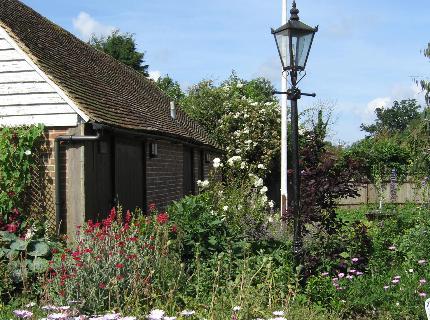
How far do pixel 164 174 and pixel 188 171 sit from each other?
2.99 m

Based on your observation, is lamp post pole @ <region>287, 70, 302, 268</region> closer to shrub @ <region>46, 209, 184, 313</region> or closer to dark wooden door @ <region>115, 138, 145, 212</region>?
shrub @ <region>46, 209, 184, 313</region>

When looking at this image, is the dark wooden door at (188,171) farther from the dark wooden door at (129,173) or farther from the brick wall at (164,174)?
the dark wooden door at (129,173)

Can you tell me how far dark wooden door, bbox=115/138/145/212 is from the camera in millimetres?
10906

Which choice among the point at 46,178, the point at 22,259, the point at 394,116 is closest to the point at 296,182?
the point at 22,259

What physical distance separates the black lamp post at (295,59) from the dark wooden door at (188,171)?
902 cm

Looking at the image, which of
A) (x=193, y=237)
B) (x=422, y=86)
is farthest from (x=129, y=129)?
(x=422, y=86)

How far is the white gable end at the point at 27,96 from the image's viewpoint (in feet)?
31.0

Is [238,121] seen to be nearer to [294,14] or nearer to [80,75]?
[80,75]

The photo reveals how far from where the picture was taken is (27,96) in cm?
962

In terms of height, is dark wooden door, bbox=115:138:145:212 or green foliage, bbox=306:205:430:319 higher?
dark wooden door, bbox=115:138:145:212

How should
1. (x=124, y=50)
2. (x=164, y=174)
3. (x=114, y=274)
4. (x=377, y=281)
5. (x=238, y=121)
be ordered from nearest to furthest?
(x=114, y=274) → (x=377, y=281) → (x=164, y=174) → (x=238, y=121) → (x=124, y=50)

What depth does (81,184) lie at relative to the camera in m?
9.32

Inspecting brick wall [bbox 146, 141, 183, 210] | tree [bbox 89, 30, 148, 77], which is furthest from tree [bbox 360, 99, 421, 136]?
brick wall [bbox 146, 141, 183, 210]

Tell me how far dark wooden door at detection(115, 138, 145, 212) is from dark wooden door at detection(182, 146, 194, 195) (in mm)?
3953
